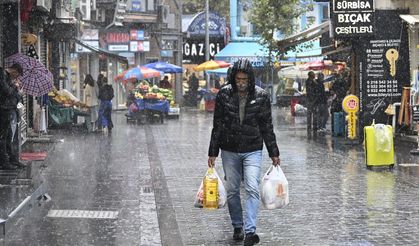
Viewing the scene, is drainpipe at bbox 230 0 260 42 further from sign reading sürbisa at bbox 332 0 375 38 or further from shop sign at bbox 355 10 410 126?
sign reading sürbisa at bbox 332 0 375 38

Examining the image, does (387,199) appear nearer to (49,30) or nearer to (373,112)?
(373,112)

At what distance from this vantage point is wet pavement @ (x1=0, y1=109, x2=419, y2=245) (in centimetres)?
830

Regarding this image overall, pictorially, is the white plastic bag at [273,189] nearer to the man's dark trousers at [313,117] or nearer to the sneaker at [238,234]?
the sneaker at [238,234]

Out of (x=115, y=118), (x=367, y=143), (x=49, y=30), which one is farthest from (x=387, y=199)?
(x=115, y=118)

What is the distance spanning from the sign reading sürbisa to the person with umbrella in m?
8.14

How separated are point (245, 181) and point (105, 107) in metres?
16.2

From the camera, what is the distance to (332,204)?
405 inches

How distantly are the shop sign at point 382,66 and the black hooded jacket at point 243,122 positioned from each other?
10927mm

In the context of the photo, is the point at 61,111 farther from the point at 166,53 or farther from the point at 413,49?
the point at 166,53

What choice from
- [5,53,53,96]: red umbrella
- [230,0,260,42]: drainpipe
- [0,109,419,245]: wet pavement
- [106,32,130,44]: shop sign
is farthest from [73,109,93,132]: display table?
[230,0,260,42]: drainpipe

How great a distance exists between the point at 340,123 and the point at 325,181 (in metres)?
8.89

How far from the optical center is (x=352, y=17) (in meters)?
17.8

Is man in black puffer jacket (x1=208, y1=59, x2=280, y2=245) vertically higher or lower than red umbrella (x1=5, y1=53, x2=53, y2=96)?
lower

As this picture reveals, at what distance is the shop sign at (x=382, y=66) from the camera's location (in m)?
18.3
